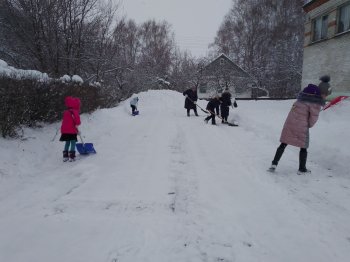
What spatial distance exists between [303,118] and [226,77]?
3344 cm

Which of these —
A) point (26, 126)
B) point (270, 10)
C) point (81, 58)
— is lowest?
point (26, 126)

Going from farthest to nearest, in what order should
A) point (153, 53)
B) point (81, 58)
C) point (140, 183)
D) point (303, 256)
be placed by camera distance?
point (153, 53), point (81, 58), point (140, 183), point (303, 256)

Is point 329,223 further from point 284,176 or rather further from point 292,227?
point 284,176

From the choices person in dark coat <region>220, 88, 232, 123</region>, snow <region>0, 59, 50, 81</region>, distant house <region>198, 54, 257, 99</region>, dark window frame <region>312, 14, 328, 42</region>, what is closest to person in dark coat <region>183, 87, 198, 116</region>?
person in dark coat <region>220, 88, 232, 123</region>

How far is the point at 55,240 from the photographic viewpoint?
Answer: 3.30 m

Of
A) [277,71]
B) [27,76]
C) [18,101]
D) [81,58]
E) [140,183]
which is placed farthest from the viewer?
[277,71]

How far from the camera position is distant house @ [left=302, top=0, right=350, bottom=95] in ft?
48.7

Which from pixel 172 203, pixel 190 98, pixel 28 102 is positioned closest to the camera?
pixel 172 203

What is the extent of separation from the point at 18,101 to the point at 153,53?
45817 mm

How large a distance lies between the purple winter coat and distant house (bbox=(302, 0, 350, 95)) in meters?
A: 10.4

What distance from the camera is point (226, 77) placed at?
126 feet

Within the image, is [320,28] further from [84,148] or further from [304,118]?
[84,148]

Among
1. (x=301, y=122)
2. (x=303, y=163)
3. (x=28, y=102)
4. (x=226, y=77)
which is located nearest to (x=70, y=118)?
(x=28, y=102)

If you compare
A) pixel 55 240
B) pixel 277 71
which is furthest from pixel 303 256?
pixel 277 71
